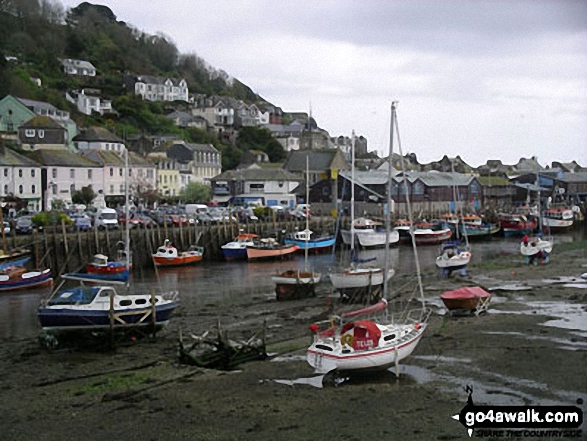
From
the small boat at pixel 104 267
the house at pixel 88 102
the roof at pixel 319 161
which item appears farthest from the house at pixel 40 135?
the small boat at pixel 104 267

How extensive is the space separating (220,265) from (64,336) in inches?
1107

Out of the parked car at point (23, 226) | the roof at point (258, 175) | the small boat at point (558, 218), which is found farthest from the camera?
the roof at point (258, 175)

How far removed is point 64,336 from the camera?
25.6 metres

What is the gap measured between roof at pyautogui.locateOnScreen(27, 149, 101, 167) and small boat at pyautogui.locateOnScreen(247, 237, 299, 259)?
897 inches

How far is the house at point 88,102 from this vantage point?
117 meters

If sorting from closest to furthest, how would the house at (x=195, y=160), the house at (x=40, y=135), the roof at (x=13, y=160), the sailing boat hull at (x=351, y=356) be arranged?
1. the sailing boat hull at (x=351, y=356)
2. the roof at (x=13, y=160)
3. the house at (x=40, y=135)
4. the house at (x=195, y=160)

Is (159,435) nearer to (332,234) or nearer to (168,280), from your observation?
(168,280)

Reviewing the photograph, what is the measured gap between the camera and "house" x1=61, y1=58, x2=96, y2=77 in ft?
439

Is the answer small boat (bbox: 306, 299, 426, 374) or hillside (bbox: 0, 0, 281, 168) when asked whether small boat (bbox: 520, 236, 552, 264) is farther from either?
hillside (bbox: 0, 0, 281, 168)

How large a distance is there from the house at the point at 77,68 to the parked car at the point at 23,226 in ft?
292

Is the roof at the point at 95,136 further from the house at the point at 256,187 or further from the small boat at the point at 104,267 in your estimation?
the small boat at the point at 104,267

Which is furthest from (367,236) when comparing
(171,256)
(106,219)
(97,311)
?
(97,311)

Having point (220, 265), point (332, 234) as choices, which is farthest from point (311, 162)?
point (220, 265)

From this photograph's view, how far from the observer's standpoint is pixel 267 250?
56.5 m
